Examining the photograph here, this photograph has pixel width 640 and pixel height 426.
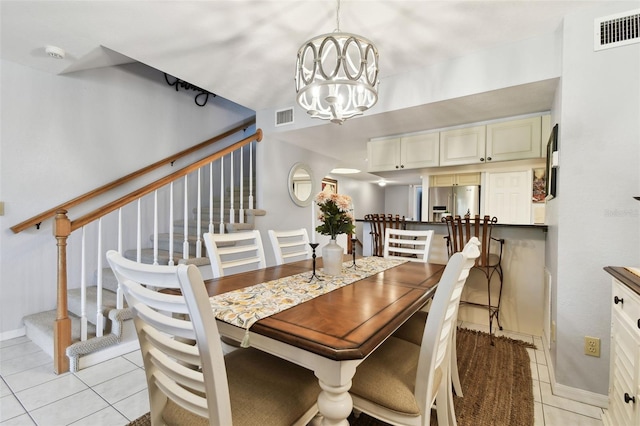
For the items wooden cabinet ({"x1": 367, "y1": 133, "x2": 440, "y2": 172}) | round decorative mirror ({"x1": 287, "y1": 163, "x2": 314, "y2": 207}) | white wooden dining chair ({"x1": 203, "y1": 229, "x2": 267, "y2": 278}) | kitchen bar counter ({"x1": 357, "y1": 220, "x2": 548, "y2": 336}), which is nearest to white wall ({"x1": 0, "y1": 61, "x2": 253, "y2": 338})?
round decorative mirror ({"x1": 287, "y1": 163, "x2": 314, "y2": 207})

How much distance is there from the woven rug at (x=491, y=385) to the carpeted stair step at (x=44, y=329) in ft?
3.84

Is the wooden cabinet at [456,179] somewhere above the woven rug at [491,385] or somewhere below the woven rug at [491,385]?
above

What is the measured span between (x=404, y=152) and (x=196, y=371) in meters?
3.24

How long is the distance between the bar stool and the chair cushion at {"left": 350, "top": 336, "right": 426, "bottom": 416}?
1.64m

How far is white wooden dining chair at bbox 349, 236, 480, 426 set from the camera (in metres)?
1.10

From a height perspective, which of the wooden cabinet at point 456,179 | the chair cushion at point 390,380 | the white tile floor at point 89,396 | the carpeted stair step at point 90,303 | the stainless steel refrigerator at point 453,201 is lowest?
the white tile floor at point 89,396

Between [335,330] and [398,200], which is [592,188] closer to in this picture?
[335,330]

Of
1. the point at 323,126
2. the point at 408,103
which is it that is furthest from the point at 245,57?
the point at 408,103

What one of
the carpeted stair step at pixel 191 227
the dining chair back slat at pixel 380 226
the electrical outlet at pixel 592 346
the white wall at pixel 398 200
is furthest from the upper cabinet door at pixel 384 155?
the white wall at pixel 398 200

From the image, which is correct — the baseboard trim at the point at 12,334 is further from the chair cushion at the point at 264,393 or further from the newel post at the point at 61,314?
the chair cushion at the point at 264,393

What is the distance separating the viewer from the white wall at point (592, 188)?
1.76 meters

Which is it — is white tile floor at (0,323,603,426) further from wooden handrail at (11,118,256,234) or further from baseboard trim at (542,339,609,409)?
wooden handrail at (11,118,256,234)

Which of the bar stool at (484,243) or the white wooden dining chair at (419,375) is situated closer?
the white wooden dining chair at (419,375)

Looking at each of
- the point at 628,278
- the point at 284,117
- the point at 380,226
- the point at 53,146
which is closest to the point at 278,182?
the point at 284,117
